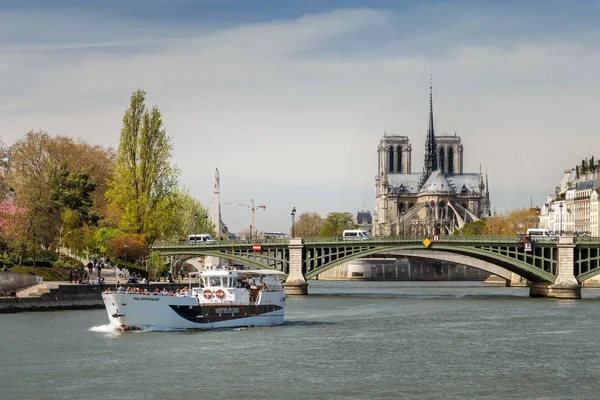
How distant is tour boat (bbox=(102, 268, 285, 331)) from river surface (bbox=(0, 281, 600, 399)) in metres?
1.33

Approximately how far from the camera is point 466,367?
192ft

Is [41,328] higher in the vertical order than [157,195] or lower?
lower

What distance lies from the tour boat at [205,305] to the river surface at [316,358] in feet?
4.38

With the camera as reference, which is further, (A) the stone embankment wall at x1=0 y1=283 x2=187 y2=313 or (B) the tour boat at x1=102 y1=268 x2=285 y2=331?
(A) the stone embankment wall at x1=0 y1=283 x2=187 y2=313

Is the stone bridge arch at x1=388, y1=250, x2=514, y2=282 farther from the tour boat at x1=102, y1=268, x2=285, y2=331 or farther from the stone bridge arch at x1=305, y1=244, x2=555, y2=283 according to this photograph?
the tour boat at x1=102, y1=268, x2=285, y2=331

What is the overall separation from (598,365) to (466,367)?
262 inches

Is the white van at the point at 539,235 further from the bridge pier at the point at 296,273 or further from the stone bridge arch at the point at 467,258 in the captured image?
the bridge pier at the point at 296,273

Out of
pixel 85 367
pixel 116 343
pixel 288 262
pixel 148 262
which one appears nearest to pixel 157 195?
pixel 148 262

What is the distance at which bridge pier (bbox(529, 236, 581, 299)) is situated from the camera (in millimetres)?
110750

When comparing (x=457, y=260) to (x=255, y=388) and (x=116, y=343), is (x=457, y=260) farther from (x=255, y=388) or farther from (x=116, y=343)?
(x=255, y=388)

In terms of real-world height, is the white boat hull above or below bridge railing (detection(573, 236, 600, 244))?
below

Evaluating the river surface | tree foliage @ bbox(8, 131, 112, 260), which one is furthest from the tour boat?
tree foliage @ bbox(8, 131, 112, 260)

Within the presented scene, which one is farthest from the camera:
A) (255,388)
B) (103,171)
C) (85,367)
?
(103,171)

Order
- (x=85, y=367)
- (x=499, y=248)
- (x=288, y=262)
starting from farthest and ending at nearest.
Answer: (x=288, y=262), (x=499, y=248), (x=85, y=367)
